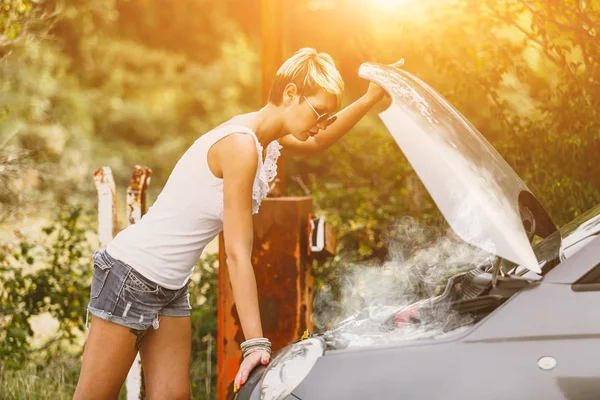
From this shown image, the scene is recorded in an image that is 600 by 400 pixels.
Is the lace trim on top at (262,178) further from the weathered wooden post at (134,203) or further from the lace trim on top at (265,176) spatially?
the weathered wooden post at (134,203)

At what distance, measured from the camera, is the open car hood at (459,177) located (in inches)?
84.5

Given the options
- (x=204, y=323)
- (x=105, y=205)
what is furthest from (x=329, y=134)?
(x=204, y=323)

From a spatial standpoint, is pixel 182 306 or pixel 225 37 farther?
pixel 225 37

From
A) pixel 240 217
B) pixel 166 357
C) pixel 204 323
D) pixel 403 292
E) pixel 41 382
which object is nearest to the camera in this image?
pixel 240 217

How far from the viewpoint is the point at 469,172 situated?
90.7 inches

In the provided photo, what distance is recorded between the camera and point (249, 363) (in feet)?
8.00

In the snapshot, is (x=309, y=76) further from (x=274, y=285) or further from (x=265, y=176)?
(x=274, y=285)

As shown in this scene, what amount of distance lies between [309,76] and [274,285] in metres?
1.35

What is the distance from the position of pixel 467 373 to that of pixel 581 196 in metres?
2.50

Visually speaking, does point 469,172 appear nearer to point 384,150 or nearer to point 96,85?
point 384,150

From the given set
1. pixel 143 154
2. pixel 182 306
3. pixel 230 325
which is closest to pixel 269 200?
pixel 230 325

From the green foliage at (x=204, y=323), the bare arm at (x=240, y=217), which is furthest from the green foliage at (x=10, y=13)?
the bare arm at (x=240, y=217)

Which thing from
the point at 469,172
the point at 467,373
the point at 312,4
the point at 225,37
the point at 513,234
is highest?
the point at 225,37

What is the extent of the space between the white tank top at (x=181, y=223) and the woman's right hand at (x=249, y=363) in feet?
1.57
